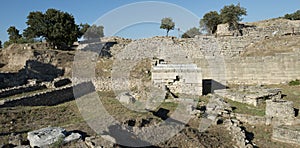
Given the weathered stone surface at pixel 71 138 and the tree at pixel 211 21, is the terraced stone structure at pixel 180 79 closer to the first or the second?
the weathered stone surface at pixel 71 138

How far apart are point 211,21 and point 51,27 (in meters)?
24.2

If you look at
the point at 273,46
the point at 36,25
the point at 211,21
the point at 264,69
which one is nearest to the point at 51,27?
the point at 36,25

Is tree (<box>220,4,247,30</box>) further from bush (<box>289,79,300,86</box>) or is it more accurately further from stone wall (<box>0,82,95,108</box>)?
stone wall (<box>0,82,95,108</box>)

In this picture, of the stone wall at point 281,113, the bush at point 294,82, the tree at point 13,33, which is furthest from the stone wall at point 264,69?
the tree at point 13,33

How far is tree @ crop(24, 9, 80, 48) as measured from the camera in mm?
34594

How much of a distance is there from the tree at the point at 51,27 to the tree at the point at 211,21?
821 inches

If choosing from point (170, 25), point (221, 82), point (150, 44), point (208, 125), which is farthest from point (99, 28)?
point (208, 125)

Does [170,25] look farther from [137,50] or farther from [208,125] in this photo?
[208,125]

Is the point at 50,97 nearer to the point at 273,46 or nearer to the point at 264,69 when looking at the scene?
the point at 264,69

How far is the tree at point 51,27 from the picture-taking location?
3459 centimetres

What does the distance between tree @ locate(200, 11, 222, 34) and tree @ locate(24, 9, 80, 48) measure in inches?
821

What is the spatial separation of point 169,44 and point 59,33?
1528cm

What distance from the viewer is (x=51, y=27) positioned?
114 ft

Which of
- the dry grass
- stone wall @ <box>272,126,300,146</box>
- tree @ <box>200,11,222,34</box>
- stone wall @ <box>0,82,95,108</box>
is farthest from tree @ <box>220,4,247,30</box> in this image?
stone wall @ <box>272,126,300,146</box>
